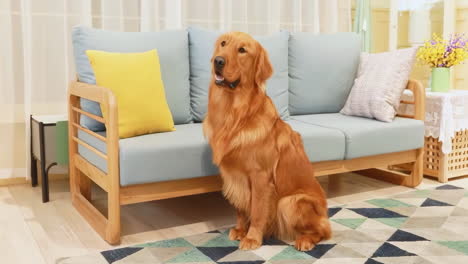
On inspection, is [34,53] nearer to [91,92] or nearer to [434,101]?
[91,92]

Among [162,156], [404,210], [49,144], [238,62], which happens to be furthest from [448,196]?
[49,144]

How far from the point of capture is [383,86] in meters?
2.88

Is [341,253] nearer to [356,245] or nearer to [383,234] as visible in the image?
[356,245]

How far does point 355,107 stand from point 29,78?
193 centimetres

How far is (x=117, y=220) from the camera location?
81.7 inches

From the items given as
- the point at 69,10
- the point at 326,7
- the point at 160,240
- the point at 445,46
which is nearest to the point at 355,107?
the point at 445,46

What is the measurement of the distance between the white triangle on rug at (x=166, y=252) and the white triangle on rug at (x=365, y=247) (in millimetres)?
677

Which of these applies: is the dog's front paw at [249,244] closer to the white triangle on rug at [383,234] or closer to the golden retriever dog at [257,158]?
the golden retriever dog at [257,158]

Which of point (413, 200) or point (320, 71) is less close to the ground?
point (320, 71)

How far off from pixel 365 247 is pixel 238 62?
0.92m

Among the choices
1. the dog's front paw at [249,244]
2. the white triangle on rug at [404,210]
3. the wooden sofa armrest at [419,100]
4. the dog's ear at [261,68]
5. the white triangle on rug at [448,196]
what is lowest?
the white triangle on rug at [404,210]

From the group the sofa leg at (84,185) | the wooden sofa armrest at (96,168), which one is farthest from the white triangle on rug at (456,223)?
the sofa leg at (84,185)

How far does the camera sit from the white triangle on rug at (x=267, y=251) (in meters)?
1.98

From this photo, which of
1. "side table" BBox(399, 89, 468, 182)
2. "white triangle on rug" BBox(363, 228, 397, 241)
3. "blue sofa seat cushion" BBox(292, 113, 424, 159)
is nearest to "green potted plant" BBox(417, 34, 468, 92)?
"side table" BBox(399, 89, 468, 182)
